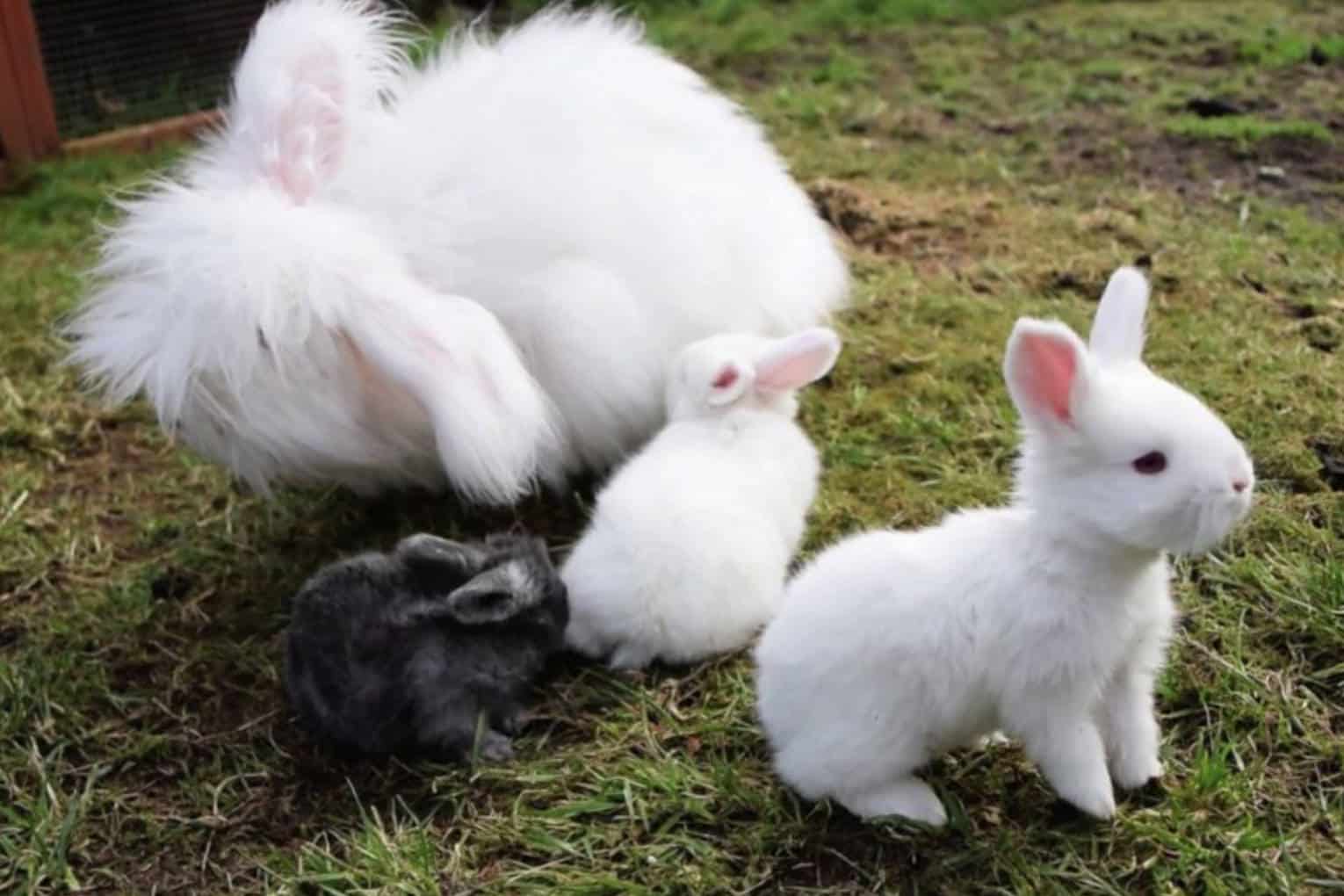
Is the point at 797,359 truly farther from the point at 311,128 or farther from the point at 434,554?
the point at 311,128

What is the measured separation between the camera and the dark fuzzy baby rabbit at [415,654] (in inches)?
86.5

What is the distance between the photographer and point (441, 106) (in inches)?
112

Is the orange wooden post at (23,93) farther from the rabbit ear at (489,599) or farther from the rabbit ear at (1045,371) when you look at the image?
the rabbit ear at (1045,371)

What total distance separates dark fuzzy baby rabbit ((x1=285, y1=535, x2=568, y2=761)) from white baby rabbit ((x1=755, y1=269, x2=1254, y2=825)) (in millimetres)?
482

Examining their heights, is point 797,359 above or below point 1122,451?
below

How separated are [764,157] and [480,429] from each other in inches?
43.9

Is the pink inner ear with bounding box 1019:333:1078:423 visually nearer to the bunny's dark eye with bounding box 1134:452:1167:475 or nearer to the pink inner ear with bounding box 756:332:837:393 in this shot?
the bunny's dark eye with bounding box 1134:452:1167:475

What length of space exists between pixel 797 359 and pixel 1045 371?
870 millimetres

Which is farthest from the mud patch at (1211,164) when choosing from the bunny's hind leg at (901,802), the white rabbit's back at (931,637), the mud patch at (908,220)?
the bunny's hind leg at (901,802)

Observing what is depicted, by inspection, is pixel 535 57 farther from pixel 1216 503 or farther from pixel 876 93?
pixel 876 93

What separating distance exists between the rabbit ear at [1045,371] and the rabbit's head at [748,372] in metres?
0.81

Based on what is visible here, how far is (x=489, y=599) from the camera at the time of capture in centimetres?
224

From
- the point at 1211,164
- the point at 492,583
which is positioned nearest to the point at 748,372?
the point at 492,583

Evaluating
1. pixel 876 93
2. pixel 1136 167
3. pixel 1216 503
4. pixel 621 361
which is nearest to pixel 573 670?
pixel 621 361
